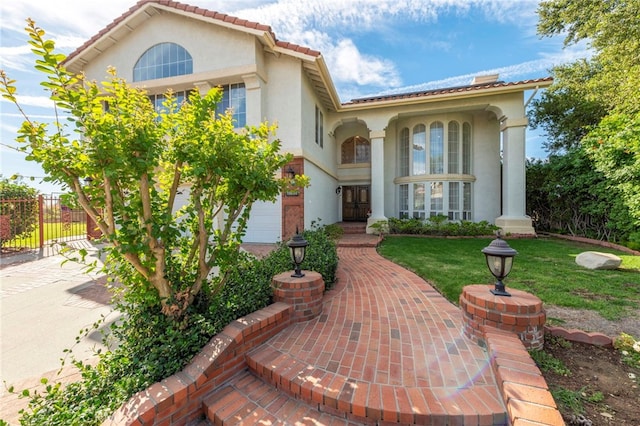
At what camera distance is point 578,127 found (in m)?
13.9

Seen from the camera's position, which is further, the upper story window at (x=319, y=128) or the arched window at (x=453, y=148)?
the arched window at (x=453, y=148)

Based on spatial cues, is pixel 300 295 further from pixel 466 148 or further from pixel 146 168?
pixel 466 148

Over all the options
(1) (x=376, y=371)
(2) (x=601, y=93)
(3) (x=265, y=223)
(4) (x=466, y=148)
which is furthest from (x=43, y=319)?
(2) (x=601, y=93)

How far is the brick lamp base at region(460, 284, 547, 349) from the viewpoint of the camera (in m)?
2.47

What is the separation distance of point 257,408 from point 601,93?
1880cm

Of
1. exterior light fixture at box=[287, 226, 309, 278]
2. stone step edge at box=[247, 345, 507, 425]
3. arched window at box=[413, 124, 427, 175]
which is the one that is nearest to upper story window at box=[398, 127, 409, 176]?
arched window at box=[413, 124, 427, 175]

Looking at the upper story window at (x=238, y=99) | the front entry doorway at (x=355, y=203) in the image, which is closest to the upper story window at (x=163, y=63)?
the upper story window at (x=238, y=99)

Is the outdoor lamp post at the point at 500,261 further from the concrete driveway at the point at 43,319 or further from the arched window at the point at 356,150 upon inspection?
the arched window at the point at 356,150

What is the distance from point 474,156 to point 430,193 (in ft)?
9.45

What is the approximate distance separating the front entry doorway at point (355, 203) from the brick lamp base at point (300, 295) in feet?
38.4

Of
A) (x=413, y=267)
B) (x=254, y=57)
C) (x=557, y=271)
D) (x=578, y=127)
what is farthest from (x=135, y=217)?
(x=578, y=127)

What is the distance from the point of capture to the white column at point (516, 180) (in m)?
10.4

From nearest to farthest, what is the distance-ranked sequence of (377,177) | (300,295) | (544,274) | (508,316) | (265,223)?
1. (508,316)
2. (300,295)
3. (544,274)
4. (265,223)
5. (377,177)

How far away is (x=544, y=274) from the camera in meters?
5.30
